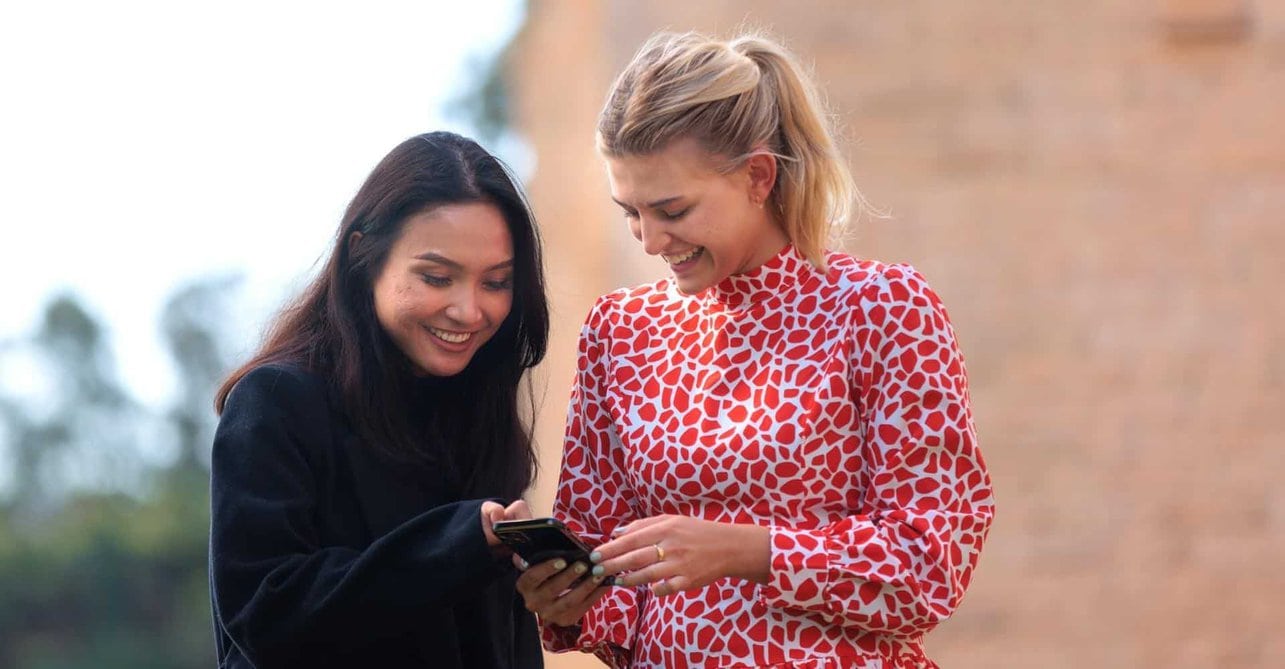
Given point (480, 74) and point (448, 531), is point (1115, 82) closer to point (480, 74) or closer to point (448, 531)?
point (448, 531)

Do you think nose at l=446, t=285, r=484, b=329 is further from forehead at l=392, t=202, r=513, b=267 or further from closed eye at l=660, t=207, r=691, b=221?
closed eye at l=660, t=207, r=691, b=221

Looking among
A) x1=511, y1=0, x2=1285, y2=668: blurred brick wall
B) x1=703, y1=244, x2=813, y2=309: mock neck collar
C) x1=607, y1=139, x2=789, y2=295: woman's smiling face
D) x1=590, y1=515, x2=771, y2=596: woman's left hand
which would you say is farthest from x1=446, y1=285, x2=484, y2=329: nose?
x1=511, y1=0, x2=1285, y2=668: blurred brick wall

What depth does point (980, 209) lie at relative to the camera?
7512mm

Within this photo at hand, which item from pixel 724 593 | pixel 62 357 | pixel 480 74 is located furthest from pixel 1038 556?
pixel 62 357

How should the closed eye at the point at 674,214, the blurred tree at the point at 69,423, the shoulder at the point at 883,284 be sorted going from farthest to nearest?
the blurred tree at the point at 69,423, the closed eye at the point at 674,214, the shoulder at the point at 883,284

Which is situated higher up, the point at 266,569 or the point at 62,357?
the point at 62,357

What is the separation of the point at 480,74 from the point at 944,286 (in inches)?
1243

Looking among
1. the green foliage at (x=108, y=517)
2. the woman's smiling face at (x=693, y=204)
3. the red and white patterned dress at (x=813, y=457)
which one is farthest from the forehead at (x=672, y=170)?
the green foliage at (x=108, y=517)

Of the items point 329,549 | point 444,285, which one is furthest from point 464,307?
point 329,549

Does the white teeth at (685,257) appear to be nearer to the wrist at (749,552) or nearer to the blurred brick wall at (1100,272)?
the wrist at (749,552)

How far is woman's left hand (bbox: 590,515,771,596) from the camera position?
11.0ft

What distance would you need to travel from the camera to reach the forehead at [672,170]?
3561 millimetres

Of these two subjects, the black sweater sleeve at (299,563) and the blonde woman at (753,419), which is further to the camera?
the black sweater sleeve at (299,563)

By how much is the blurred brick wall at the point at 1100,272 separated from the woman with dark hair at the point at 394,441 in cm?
349
